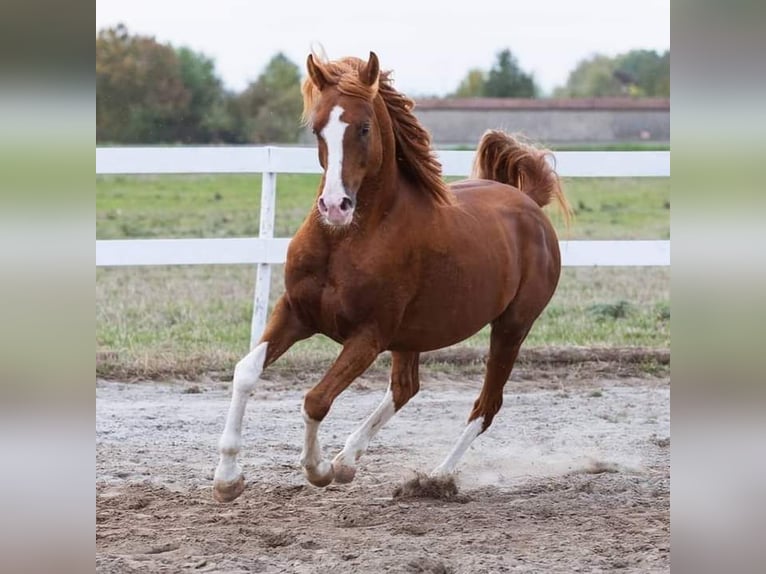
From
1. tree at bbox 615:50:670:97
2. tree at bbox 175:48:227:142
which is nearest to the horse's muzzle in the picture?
tree at bbox 175:48:227:142

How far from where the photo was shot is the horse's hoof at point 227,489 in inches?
158

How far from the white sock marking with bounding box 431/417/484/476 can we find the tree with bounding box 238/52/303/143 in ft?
84.6

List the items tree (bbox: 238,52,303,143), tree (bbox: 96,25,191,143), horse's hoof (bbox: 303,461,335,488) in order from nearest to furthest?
horse's hoof (bbox: 303,461,335,488), tree (bbox: 96,25,191,143), tree (bbox: 238,52,303,143)

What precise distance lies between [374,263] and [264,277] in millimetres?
3800

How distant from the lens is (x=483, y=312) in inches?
187

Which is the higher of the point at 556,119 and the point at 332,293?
the point at 556,119

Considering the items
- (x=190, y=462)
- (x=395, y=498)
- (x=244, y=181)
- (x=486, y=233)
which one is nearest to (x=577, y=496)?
(x=395, y=498)

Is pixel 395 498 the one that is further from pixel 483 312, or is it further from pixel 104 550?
pixel 104 550

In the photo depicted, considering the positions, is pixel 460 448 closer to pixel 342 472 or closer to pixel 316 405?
pixel 342 472

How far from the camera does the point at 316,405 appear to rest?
13.3 feet

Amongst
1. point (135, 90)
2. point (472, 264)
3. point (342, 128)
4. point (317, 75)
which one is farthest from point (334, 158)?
point (135, 90)

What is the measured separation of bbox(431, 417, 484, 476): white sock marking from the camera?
16.1ft

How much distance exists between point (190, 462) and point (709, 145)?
15.1 feet

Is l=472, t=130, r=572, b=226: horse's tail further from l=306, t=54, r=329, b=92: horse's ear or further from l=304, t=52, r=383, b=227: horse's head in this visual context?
l=306, t=54, r=329, b=92: horse's ear
